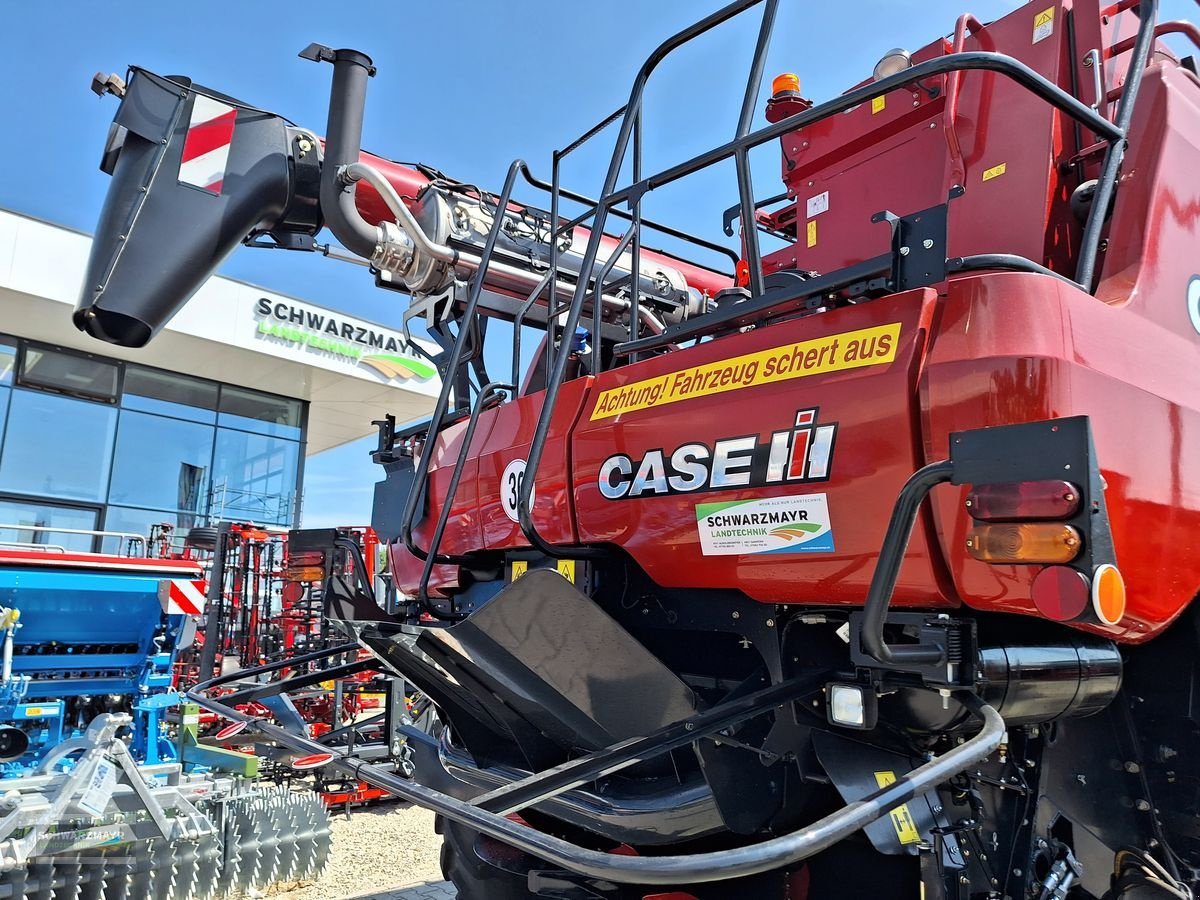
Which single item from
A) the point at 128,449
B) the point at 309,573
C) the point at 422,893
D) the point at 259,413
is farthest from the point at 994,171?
the point at 259,413

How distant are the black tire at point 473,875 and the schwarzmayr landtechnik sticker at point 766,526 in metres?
1.43

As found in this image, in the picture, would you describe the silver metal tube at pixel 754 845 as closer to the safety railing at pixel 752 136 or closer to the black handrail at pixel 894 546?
the black handrail at pixel 894 546

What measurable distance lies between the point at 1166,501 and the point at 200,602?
6.17 meters

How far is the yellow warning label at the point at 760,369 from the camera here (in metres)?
2.01

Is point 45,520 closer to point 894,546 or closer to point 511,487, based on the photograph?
point 511,487

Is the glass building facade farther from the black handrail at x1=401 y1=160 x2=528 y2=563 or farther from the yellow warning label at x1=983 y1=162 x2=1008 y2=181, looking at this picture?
the yellow warning label at x1=983 y1=162 x2=1008 y2=181

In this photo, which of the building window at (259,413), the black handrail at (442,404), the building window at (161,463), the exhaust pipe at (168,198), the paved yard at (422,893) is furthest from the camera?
the building window at (259,413)

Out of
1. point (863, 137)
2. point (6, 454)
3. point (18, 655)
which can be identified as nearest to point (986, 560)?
point (863, 137)

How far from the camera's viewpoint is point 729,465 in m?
2.24

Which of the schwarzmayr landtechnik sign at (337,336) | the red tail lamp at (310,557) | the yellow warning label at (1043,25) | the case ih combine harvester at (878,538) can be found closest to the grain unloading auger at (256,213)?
the case ih combine harvester at (878,538)

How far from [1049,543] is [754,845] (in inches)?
29.6

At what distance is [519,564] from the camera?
123 inches

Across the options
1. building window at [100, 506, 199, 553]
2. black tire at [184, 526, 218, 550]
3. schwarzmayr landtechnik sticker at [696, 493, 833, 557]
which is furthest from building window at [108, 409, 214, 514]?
schwarzmayr landtechnik sticker at [696, 493, 833, 557]

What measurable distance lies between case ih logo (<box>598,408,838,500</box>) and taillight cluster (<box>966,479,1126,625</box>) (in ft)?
1.61
